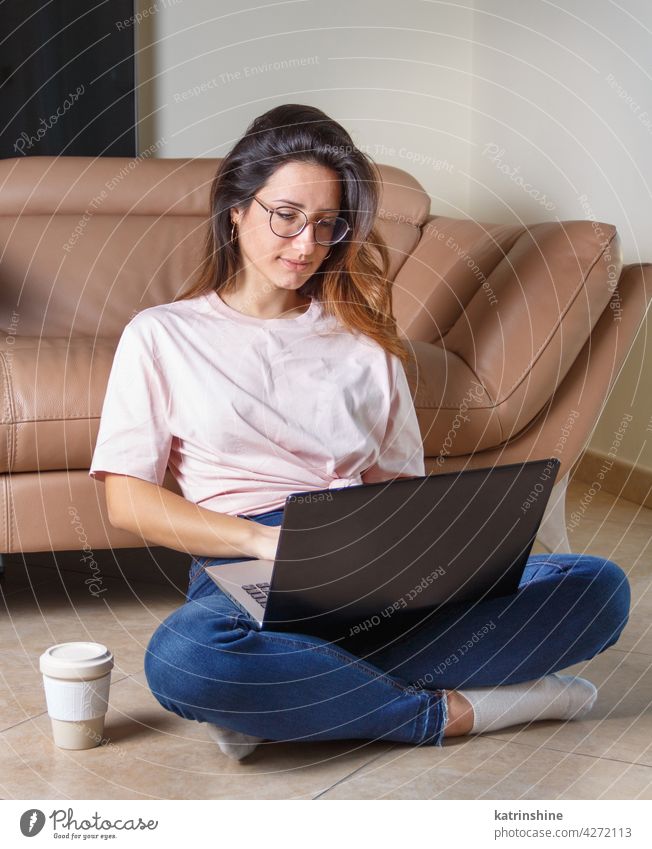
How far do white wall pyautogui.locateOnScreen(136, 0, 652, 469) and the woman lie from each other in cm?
151

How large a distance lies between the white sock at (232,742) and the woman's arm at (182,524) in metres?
0.20

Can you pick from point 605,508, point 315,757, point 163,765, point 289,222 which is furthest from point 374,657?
point 605,508

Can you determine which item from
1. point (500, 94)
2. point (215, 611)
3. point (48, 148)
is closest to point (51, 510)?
point (215, 611)

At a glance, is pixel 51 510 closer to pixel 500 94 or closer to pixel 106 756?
pixel 106 756

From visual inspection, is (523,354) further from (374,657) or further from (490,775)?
(490,775)

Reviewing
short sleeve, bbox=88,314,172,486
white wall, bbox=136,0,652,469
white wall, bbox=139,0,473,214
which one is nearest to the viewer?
short sleeve, bbox=88,314,172,486

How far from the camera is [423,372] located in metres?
1.90

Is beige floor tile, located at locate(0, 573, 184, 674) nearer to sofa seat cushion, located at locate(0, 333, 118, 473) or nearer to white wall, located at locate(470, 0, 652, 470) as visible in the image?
sofa seat cushion, located at locate(0, 333, 118, 473)

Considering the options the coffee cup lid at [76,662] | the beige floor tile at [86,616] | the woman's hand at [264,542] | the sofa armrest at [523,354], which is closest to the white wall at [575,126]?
the sofa armrest at [523,354]

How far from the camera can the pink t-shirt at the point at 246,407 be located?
4.52ft

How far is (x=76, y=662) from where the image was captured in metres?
1.27

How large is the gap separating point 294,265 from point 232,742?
574 millimetres

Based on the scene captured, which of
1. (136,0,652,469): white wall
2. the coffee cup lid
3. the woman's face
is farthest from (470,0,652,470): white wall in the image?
the coffee cup lid

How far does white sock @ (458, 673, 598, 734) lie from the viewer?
136 centimetres
